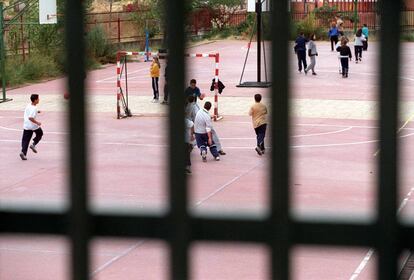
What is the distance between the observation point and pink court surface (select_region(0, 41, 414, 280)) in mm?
1249

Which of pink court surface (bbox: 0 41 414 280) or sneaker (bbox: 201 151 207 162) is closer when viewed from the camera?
pink court surface (bbox: 0 41 414 280)

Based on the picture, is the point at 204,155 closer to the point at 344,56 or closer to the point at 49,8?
the point at 344,56

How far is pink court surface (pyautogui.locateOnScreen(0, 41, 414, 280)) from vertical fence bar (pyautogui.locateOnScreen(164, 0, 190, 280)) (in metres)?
0.01

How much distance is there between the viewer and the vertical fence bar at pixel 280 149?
1170mm

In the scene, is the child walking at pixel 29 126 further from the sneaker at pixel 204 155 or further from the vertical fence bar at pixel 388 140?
the vertical fence bar at pixel 388 140

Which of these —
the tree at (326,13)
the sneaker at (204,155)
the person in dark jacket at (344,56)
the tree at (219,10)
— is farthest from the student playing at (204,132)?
the tree at (326,13)

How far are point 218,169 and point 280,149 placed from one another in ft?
60.4

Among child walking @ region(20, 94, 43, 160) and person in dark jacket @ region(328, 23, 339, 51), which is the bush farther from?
child walking @ region(20, 94, 43, 160)

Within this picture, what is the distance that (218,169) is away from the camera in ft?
64.3

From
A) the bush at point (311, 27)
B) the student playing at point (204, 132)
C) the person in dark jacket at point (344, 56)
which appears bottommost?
the student playing at point (204, 132)

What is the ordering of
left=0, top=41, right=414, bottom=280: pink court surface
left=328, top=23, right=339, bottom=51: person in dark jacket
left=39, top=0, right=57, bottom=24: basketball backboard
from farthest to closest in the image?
left=328, top=23, right=339, bottom=51: person in dark jacket → left=39, top=0, right=57, bottom=24: basketball backboard → left=0, top=41, right=414, bottom=280: pink court surface

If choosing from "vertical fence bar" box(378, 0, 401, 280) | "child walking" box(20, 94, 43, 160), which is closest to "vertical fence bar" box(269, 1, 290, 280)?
"vertical fence bar" box(378, 0, 401, 280)

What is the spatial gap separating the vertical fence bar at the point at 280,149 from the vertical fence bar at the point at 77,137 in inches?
9.4

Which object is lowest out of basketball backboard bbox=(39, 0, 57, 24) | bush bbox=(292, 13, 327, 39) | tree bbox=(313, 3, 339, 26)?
basketball backboard bbox=(39, 0, 57, 24)
